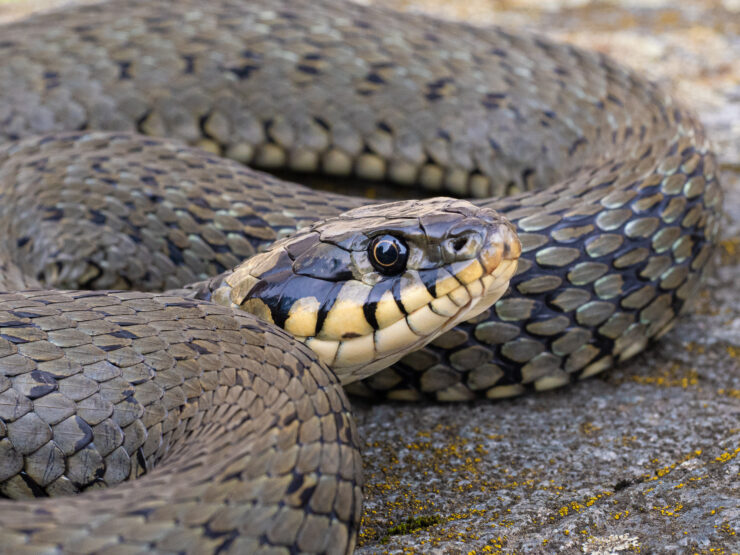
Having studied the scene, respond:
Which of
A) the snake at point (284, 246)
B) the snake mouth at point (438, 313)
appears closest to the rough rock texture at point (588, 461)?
the snake at point (284, 246)

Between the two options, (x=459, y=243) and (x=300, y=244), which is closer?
(x=459, y=243)

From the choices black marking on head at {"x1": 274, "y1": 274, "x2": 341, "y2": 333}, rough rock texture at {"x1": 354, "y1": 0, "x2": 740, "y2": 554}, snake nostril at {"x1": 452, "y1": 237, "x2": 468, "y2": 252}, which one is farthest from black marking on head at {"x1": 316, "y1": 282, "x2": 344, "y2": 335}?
rough rock texture at {"x1": 354, "y1": 0, "x2": 740, "y2": 554}

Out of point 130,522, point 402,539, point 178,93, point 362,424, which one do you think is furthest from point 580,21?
point 130,522

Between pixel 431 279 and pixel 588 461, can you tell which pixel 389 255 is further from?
pixel 588 461

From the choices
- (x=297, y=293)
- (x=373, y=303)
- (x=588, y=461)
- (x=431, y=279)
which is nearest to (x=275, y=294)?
(x=297, y=293)

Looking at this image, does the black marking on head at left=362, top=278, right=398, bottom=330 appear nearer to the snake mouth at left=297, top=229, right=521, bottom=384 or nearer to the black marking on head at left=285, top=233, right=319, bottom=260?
the snake mouth at left=297, top=229, right=521, bottom=384

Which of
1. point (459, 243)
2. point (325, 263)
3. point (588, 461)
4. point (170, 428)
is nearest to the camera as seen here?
point (170, 428)

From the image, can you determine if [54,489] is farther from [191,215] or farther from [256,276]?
[191,215]

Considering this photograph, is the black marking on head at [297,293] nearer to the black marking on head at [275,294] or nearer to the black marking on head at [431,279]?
the black marking on head at [275,294]

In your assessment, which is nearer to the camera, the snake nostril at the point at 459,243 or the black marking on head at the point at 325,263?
the snake nostril at the point at 459,243
